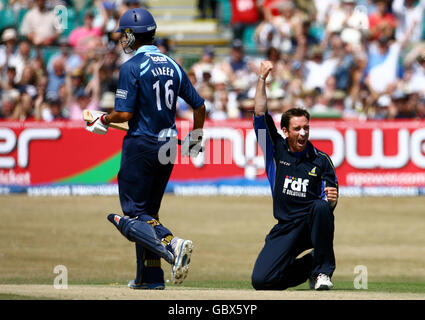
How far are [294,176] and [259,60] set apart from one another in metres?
12.0

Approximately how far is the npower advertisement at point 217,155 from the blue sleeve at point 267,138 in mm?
8719

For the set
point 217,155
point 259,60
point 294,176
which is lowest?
point 217,155

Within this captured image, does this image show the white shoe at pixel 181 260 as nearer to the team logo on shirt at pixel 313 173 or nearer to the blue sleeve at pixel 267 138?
the blue sleeve at pixel 267 138

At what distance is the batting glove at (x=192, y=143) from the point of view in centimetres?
888

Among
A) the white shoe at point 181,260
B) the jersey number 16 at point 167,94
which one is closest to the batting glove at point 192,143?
the jersey number 16 at point 167,94

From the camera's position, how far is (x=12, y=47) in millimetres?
20469

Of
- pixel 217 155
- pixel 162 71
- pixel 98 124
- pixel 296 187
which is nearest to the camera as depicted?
pixel 162 71

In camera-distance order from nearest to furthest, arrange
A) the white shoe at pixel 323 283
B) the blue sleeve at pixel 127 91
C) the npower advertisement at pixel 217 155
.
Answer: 1. the blue sleeve at pixel 127 91
2. the white shoe at pixel 323 283
3. the npower advertisement at pixel 217 155

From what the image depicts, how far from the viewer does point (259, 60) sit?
2097 cm

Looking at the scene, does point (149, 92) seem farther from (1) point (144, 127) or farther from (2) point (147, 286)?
(2) point (147, 286)

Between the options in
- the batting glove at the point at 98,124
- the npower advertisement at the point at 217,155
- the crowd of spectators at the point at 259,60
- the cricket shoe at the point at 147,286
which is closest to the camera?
the batting glove at the point at 98,124

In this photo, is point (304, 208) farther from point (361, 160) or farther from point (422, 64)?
point (422, 64)

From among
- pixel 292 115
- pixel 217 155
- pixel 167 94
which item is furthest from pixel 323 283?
pixel 217 155
